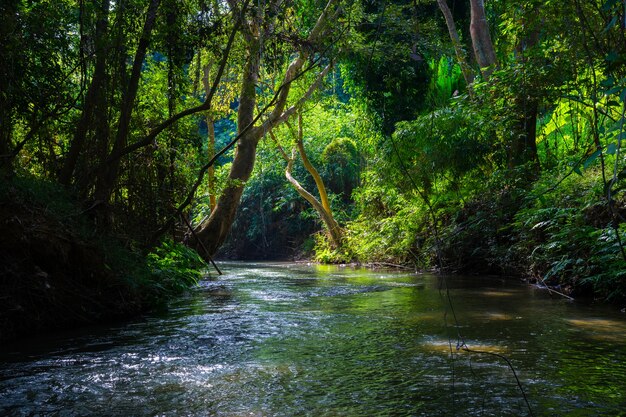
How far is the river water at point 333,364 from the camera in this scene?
3072 millimetres

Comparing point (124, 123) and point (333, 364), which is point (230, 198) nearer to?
point (124, 123)

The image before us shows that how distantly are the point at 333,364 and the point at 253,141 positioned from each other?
8558 mm

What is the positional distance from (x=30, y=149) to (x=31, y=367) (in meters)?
3.98

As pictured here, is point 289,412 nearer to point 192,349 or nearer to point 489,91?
point 192,349

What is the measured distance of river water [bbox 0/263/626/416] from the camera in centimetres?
307

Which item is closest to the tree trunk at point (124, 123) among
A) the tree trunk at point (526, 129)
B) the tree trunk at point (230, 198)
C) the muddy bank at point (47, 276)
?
the muddy bank at point (47, 276)

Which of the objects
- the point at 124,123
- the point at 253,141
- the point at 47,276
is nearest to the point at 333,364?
the point at 47,276

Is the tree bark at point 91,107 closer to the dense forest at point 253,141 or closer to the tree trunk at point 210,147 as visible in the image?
the dense forest at point 253,141

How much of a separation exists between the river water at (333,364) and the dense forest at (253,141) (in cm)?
75

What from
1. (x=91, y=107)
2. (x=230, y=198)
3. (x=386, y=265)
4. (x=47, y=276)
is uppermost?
(x=91, y=107)

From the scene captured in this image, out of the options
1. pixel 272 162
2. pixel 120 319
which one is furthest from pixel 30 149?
pixel 272 162

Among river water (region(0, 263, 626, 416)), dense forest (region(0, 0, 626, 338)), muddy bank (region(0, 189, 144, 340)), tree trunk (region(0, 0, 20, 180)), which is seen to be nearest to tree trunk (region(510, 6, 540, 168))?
dense forest (region(0, 0, 626, 338))

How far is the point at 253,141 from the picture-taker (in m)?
12.1

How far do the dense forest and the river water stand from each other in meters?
0.75
